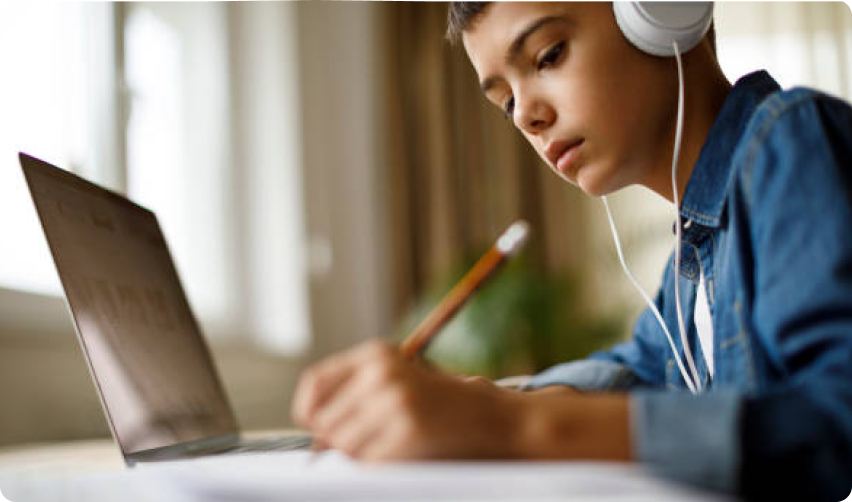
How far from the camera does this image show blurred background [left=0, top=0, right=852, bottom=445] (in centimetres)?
133

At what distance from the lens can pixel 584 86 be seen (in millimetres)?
688

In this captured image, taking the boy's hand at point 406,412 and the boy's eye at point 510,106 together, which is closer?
the boy's hand at point 406,412

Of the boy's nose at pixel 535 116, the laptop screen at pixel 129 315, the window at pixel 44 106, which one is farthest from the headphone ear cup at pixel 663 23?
the window at pixel 44 106

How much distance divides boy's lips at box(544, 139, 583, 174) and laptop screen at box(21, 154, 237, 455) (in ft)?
1.48

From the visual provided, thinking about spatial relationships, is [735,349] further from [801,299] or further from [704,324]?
[704,324]

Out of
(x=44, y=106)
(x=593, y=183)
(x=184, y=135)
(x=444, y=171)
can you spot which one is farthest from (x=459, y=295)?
(x=444, y=171)

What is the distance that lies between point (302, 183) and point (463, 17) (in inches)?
74.0

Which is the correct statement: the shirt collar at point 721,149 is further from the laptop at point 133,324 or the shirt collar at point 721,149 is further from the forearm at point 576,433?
the laptop at point 133,324

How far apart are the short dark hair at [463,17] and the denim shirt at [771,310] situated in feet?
0.55

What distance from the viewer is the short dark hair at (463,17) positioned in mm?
739

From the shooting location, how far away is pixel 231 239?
2.34 metres

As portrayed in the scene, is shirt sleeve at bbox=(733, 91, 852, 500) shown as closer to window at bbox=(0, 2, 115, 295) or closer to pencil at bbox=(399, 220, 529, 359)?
pencil at bbox=(399, 220, 529, 359)

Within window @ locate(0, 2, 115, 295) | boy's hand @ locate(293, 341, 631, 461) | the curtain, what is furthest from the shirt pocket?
the curtain

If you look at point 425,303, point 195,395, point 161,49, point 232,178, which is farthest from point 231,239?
point 195,395
